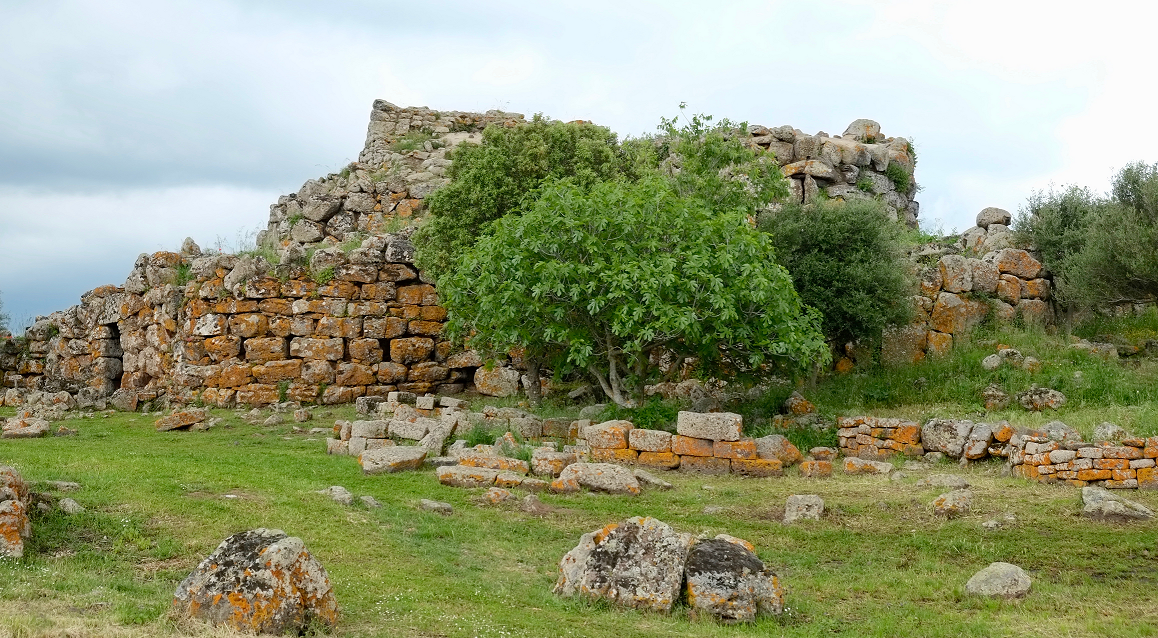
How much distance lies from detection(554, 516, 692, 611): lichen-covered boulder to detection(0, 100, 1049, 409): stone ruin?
1632 cm

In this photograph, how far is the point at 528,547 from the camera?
11.2 metres

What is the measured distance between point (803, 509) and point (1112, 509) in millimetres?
4152

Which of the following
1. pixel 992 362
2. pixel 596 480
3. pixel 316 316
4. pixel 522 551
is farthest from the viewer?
pixel 316 316

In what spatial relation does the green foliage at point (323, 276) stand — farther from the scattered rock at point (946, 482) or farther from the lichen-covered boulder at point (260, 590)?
the lichen-covered boulder at point (260, 590)

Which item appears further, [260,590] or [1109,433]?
[1109,433]

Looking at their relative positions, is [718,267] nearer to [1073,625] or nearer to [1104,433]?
[1104,433]

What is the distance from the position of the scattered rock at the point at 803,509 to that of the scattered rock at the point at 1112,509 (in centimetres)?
367

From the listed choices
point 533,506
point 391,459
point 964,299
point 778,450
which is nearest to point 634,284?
point 778,450

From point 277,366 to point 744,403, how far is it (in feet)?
44.2

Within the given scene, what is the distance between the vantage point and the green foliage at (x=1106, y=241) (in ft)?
70.5

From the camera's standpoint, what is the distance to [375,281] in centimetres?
2741

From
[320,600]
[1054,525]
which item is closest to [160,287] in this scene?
[320,600]

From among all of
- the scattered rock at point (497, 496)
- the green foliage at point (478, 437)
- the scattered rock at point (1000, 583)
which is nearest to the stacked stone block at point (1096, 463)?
the scattered rock at point (1000, 583)

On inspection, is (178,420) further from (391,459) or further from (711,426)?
(711,426)
